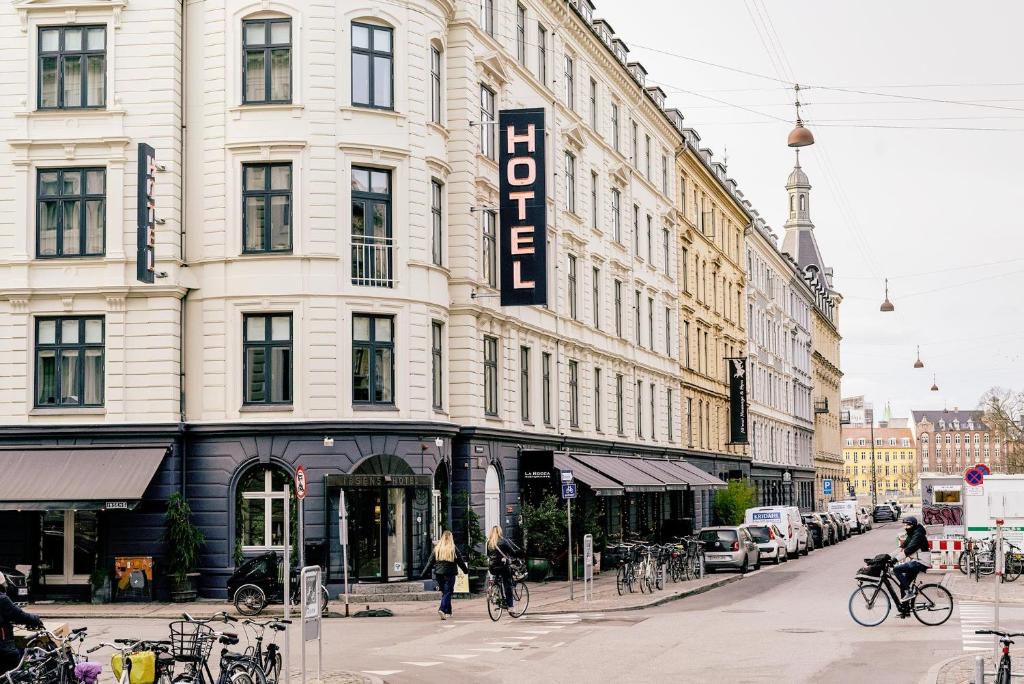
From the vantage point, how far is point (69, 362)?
101 feet

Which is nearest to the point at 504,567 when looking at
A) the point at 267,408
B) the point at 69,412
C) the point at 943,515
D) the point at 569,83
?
the point at 267,408

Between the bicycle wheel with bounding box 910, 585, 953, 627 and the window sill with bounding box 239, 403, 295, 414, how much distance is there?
44.0 ft

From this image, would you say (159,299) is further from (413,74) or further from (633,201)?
(633,201)

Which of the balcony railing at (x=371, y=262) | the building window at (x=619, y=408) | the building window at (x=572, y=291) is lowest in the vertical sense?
the building window at (x=619, y=408)

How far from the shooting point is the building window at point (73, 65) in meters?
31.1

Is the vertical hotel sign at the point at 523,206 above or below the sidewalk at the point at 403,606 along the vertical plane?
above

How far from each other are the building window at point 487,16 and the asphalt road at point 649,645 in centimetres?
1541

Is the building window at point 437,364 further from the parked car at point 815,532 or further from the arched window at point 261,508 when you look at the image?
the parked car at point 815,532

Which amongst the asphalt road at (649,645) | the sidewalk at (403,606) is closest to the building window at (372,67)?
the sidewalk at (403,606)

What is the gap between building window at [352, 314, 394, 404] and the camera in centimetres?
3066

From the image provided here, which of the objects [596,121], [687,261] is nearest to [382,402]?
[596,121]

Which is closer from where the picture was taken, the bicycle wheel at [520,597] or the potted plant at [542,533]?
the bicycle wheel at [520,597]

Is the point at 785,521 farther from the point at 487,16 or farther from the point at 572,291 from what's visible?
the point at 487,16

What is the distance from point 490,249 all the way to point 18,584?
14104mm
